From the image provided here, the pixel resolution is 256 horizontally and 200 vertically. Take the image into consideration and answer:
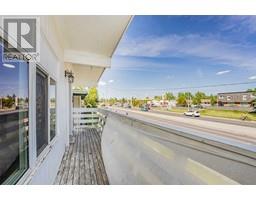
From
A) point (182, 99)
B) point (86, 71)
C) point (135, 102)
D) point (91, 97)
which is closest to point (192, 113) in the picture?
point (182, 99)

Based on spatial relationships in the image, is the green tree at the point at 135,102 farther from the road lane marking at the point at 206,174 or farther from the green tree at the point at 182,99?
the road lane marking at the point at 206,174

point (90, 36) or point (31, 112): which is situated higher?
point (90, 36)

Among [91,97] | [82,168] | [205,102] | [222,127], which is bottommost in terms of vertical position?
[82,168]

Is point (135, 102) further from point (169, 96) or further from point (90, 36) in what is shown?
point (90, 36)

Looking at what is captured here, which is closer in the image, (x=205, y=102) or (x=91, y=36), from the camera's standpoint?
(x=205, y=102)
